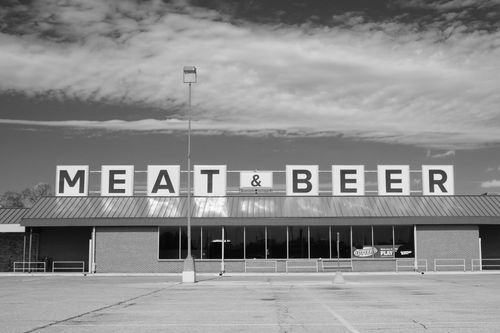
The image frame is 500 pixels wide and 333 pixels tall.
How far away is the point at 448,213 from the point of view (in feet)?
131

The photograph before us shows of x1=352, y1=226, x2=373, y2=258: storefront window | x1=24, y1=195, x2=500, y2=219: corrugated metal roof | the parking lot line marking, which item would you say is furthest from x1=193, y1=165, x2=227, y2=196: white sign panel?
the parking lot line marking

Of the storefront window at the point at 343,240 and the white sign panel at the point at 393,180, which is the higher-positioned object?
the white sign panel at the point at 393,180

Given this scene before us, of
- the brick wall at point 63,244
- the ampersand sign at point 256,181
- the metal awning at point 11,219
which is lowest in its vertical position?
the brick wall at point 63,244

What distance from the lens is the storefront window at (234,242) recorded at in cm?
3969

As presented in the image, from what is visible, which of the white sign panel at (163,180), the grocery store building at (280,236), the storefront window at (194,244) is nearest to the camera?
the grocery store building at (280,236)

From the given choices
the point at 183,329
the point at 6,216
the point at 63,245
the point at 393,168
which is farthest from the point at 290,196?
the point at 183,329

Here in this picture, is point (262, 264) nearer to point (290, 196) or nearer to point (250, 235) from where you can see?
point (250, 235)

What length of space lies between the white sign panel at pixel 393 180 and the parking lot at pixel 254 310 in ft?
65.3

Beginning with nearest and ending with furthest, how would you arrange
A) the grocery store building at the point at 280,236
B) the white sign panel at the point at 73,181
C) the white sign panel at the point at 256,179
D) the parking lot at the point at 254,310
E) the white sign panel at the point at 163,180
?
the parking lot at the point at 254,310 < the grocery store building at the point at 280,236 < the white sign panel at the point at 163,180 < the white sign panel at the point at 256,179 < the white sign panel at the point at 73,181

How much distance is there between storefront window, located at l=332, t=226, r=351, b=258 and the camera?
130ft

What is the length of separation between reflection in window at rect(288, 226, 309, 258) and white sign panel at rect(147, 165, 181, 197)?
8.45 m

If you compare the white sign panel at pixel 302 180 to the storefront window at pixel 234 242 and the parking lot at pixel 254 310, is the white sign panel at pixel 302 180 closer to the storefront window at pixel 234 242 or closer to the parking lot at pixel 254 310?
the storefront window at pixel 234 242

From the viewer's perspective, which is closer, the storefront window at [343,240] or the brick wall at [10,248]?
the storefront window at [343,240]

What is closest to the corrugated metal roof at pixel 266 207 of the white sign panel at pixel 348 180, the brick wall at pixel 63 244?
the white sign panel at pixel 348 180
